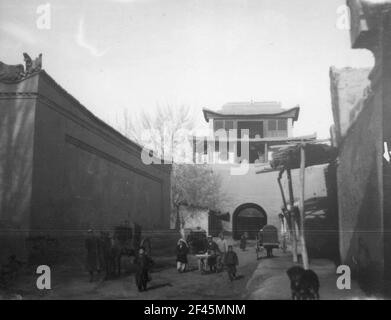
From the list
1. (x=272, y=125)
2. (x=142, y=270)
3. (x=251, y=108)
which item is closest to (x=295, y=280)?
(x=142, y=270)

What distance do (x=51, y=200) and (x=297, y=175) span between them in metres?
4.38

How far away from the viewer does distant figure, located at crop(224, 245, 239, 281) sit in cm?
607

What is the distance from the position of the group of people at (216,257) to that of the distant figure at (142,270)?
524 millimetres

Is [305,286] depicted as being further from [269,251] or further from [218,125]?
[218,125]

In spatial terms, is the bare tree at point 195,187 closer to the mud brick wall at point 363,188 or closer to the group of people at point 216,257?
the group of people at point 216,257

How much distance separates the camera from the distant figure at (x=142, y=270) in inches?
226

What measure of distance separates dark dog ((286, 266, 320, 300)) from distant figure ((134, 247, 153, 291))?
208 centimetres

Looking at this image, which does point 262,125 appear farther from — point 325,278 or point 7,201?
point 7,201

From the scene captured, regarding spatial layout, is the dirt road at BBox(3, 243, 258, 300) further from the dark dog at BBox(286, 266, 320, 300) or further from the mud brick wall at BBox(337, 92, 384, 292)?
the mud brick wall at BBox(337, 92, 384, 292)

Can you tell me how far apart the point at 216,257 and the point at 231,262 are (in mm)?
303

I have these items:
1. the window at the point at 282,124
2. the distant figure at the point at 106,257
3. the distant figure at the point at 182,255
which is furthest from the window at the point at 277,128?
the distant figure at the point at 106,257

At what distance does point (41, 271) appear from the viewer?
5.91 metres
